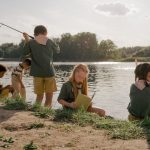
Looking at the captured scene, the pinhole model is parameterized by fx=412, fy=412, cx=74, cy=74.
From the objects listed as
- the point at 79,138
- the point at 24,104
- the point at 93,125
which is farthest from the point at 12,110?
the point at 79,138

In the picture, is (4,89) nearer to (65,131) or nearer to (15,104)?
(15,104)

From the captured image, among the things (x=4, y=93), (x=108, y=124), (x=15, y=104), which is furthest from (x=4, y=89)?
(x=108, y=124)

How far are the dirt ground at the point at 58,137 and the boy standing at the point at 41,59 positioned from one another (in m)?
2.19

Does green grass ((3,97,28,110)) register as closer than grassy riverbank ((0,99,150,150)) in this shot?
No

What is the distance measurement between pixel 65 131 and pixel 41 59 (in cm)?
327

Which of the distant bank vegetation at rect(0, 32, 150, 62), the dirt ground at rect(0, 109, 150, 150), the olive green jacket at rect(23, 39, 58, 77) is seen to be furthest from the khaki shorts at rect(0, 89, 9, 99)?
the distant bank vegetation at rect(0, 32, 150, 62)

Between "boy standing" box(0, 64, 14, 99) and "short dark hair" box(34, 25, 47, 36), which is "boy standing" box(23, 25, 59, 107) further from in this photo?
"boy standing" box(0, 64, 14, 99)

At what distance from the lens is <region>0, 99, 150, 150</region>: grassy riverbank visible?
538 centimetres

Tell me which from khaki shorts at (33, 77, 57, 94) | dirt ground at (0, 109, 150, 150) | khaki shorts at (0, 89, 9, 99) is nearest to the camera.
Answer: dirt ground at (0, 109, 150, 150)

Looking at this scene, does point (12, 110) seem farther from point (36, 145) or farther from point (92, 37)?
point (92, 37)

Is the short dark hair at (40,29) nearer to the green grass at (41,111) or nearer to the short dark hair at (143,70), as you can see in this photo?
the green grass at (41,111)

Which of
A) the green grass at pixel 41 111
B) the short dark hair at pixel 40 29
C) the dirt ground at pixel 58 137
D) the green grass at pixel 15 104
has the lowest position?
the dirt ground at pixel 58 137

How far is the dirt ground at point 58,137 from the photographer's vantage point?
529cm

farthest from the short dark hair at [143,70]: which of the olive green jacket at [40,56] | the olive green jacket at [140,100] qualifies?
the olive green jacket at [40,56]
